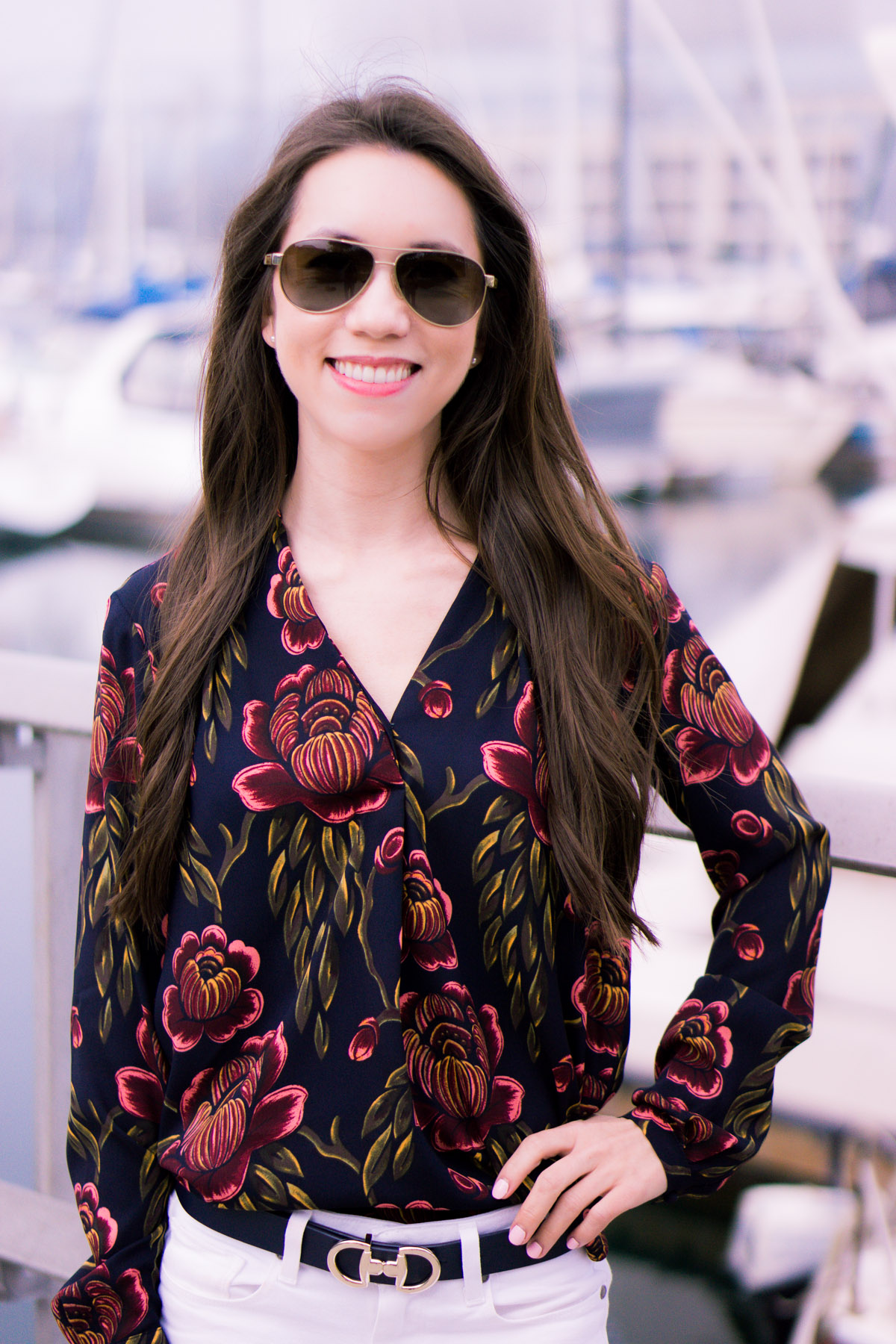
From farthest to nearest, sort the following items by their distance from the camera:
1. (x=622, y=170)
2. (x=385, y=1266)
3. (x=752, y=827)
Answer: (x=622, y=170), (x=752, y=827), (x=385, y=1266)

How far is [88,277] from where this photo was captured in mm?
9812

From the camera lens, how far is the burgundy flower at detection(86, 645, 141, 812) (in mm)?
986

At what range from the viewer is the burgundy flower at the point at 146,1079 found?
98 centimetres

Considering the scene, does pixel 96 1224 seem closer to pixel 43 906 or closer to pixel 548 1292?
pixel 548 1292

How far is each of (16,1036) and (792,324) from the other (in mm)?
7458

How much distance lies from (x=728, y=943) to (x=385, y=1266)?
1.22 ft

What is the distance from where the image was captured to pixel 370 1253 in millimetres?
877

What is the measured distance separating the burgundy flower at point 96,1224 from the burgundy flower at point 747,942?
0.56 m

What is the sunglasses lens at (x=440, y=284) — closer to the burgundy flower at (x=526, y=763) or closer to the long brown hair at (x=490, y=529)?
the long brown hair at (x=490, y=529)

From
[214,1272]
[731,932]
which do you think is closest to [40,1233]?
[214,1272]

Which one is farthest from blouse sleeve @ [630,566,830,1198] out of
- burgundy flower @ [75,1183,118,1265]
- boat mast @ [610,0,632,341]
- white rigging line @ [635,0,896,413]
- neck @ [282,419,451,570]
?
boat mast @ [610,0,632,341]

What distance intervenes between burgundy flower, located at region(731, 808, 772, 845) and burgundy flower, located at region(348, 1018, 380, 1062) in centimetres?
34

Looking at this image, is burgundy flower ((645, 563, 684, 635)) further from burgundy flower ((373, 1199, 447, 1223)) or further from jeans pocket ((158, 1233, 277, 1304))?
jeans pocket ((158, 1233, 277, 1304))

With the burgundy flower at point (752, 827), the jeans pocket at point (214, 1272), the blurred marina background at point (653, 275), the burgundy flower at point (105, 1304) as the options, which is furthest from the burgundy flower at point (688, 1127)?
the blurred marina background at point (653, 275)
